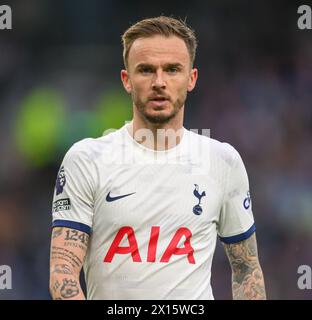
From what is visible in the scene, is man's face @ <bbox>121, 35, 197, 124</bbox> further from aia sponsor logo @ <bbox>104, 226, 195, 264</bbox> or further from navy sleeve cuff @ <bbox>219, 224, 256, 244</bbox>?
navy sleeve cuff @ <bbox>219, 224, 256, 244</bbox>

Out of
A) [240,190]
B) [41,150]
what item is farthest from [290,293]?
[240,190]

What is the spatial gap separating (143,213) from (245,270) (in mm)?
872

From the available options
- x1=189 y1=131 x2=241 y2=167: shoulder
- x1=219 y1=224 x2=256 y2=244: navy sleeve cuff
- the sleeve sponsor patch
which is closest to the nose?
x1=189 y1=131 x2=241 y2=167: shoulder

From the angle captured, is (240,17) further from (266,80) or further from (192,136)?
(192,136)

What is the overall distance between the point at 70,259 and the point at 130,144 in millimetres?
886

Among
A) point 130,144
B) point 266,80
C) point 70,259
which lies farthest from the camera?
point 266,80

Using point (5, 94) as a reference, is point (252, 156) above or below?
below

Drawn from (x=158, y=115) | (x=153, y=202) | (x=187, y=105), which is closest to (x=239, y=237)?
(x=153, y=202)

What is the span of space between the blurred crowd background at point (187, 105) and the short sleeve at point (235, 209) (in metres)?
4.49

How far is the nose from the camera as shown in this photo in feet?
15.7

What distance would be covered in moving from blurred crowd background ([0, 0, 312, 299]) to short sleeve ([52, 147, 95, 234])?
5055mm

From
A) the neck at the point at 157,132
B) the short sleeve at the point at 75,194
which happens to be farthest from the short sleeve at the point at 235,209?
the short sleeve at the point at 75,194

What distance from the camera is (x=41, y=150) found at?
10.6 meters

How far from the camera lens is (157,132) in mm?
4996
